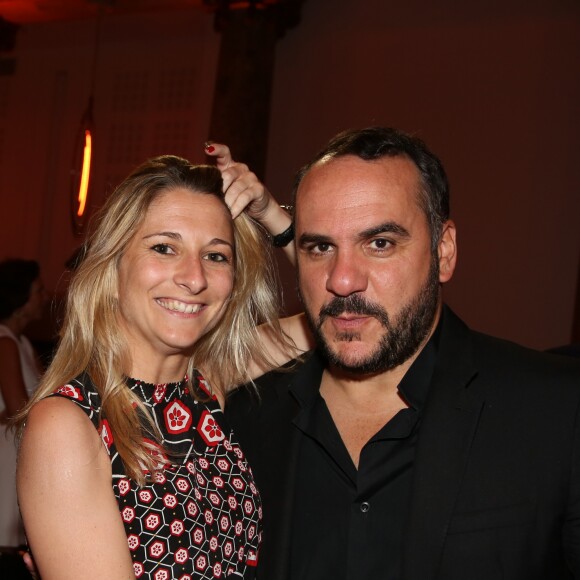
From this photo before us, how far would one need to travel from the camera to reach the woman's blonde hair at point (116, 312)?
1.64 metres

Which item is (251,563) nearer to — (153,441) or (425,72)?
(153,441)

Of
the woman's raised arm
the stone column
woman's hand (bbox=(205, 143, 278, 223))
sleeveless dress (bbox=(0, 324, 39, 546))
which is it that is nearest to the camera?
the woman's raised arm

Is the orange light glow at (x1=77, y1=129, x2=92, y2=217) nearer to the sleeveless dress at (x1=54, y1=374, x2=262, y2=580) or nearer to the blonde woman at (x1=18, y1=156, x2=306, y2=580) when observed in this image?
the blonde woman at (x1=18, y1=156, x2=306, y2=580)

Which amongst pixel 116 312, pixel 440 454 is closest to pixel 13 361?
pixel 116 312

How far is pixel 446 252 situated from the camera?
185 centimetres

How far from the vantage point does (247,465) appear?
1871mm

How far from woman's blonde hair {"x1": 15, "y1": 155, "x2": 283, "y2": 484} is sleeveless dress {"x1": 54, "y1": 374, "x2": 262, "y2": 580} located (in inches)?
1.5

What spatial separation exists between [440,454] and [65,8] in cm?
590

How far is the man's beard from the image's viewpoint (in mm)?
1679

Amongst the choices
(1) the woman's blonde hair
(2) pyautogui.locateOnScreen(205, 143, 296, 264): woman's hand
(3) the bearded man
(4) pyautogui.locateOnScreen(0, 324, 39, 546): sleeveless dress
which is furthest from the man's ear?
(4) pyautogui.locateOnScreen(0, 324, 39, 546): sleeveless dress

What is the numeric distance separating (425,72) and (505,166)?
870 mm

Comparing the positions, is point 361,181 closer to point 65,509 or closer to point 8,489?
point 65,509

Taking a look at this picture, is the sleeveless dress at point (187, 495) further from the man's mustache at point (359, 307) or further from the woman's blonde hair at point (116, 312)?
the man's mustache at point (359, 307)

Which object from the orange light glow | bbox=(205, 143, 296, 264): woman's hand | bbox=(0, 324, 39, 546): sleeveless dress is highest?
the orange light glow
